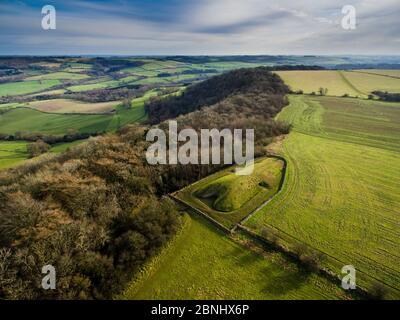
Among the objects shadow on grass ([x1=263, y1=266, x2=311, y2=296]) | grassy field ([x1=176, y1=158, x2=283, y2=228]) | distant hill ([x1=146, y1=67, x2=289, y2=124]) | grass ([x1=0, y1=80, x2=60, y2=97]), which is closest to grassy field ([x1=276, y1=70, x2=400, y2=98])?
distant hill ([x1=146, y1=67, x2=289, y2=124])

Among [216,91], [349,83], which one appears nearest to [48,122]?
[216,91]

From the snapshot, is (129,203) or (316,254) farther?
(129,203)

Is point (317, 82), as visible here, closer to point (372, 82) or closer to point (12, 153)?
point (372, 82)

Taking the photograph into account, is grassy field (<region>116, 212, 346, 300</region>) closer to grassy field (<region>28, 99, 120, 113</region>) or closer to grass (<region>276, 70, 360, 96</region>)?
grass (<region>276, 70, 360, 96</region>)

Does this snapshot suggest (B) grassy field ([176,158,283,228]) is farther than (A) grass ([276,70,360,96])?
No

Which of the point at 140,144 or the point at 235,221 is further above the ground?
the point at 140,144
